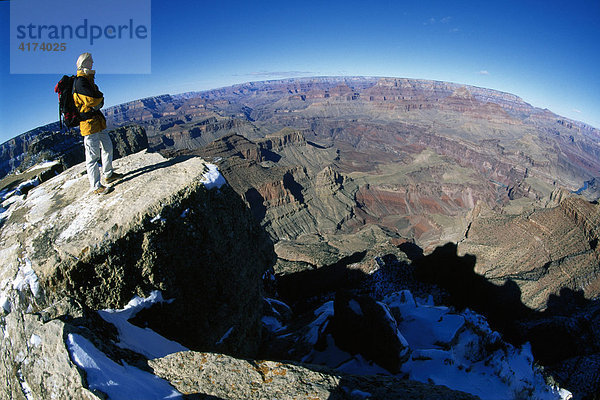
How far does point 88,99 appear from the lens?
6797 millimetres

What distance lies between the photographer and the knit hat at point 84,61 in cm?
677

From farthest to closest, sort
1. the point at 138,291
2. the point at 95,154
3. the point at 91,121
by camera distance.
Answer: the point at 95,154 → the point at 91,121 → the point at 138,291

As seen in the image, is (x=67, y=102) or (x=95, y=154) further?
(x=95, y=154)

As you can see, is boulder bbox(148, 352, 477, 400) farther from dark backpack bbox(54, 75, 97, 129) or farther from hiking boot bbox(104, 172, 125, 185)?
dark backpack bbox(54, 75, 97, 129)

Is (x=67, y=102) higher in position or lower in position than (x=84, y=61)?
lower

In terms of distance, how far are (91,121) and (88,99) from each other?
598mm

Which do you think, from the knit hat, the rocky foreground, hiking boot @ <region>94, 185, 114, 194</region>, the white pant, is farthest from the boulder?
the knit hat

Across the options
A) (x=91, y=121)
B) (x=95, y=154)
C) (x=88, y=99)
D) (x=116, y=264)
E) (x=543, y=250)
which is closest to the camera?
(x=116, y=264)

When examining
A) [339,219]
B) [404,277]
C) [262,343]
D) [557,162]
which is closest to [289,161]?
[339,219]

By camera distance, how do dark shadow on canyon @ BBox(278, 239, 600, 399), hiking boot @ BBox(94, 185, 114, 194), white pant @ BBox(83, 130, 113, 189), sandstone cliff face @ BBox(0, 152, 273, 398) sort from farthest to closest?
dark shadow on canyon @ BBox(278, 239, 600, 399), hiking boot @ BBox(94, 185, 114, 194), white pant @ BBox(83, 130, 113, 189), sandstone cliff face @ BBox(0, 152, 273, 398)

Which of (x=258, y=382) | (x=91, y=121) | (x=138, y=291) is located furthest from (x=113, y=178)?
(x=258, y=382)

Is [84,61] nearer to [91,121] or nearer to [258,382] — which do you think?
[91,121]

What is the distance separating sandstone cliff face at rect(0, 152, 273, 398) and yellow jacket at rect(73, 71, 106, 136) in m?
1.74

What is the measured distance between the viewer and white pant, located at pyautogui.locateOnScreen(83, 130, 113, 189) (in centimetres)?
738
